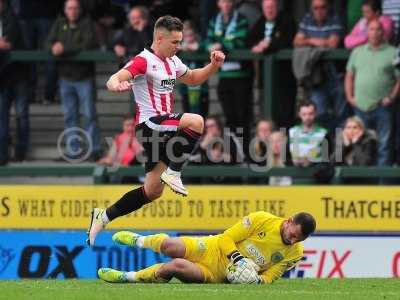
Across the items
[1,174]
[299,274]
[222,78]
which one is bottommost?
[299,274]

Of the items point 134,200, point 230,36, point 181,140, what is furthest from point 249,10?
point 181,140

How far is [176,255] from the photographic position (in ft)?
39.3

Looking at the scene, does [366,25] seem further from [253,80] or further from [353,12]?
[253,80]

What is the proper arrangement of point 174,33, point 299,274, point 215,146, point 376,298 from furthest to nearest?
point 215,146 → point 299,274 → point 174,33 → point 376,298

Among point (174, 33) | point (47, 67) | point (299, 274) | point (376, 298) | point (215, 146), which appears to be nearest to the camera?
point (376, 298)

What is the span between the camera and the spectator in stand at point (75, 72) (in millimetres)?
17047

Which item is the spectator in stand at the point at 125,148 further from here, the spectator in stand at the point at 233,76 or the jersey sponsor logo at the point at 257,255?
the jersey sponsor logo at the point at 257,255

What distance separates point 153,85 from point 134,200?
42.5 inches

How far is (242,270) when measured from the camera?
38.1ft

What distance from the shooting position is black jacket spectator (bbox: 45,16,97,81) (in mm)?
17062

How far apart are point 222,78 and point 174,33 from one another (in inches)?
217

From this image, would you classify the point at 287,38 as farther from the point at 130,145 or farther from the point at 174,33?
the point at 174,33

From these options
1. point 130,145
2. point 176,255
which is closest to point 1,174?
point 130,145

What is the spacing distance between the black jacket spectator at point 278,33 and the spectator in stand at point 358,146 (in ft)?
4.67
